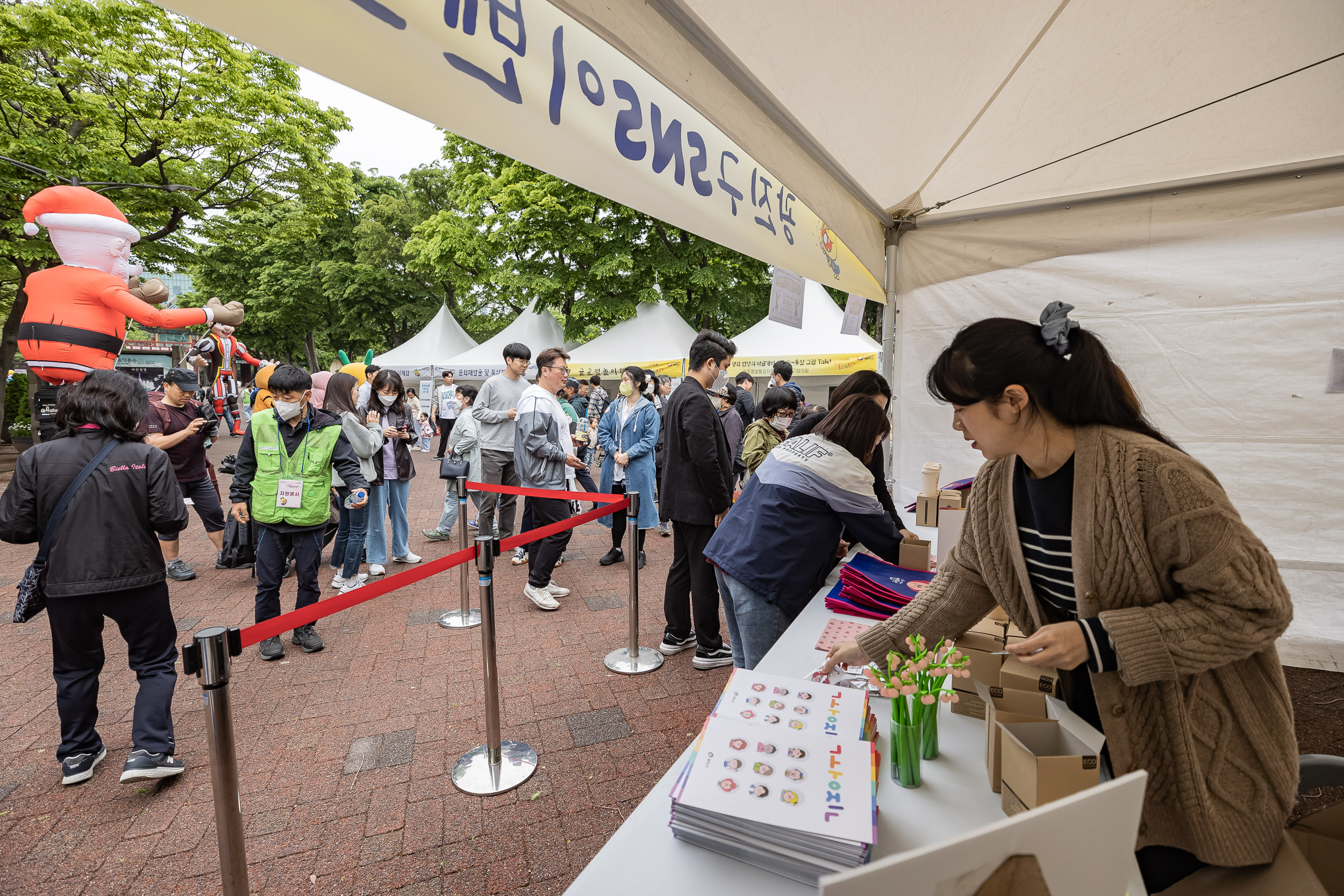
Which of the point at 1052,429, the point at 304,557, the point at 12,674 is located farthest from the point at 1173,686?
the point at 12,674

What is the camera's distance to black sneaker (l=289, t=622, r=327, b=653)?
4.03 m

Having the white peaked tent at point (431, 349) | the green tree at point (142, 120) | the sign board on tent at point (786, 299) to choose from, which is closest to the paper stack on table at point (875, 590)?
the sign board on tent at point (786, 299)

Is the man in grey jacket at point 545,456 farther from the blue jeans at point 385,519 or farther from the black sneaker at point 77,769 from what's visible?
the black sneaker at point 77,769

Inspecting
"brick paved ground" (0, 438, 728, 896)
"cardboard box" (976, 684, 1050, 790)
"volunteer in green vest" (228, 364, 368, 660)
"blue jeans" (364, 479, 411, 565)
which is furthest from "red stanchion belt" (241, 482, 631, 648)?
"blue jeans" (364, 479, 411, 565)

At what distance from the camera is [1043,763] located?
1.08 meters

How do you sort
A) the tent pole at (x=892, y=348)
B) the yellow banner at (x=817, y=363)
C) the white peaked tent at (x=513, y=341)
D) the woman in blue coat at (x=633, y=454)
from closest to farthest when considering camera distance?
the tent pole at (x=892, y=348), the woman in blue coat at (x=633, y=454), the yellow banner at (x=817, y=363), the white peaked tent at (x=513, y=341)

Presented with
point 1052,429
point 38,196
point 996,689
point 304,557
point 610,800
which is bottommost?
point 610,800

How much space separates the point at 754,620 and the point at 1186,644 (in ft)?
5.14

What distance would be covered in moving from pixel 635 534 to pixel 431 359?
51.0ft

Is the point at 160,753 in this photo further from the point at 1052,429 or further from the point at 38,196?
the point at 38,196

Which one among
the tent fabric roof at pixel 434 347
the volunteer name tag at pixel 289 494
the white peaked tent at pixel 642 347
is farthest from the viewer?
the tent fabric roof at pixel 434 347

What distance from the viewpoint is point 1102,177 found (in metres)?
3.13

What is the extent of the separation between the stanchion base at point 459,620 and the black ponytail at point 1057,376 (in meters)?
4.02

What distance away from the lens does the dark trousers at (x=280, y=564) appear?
12.4ft
